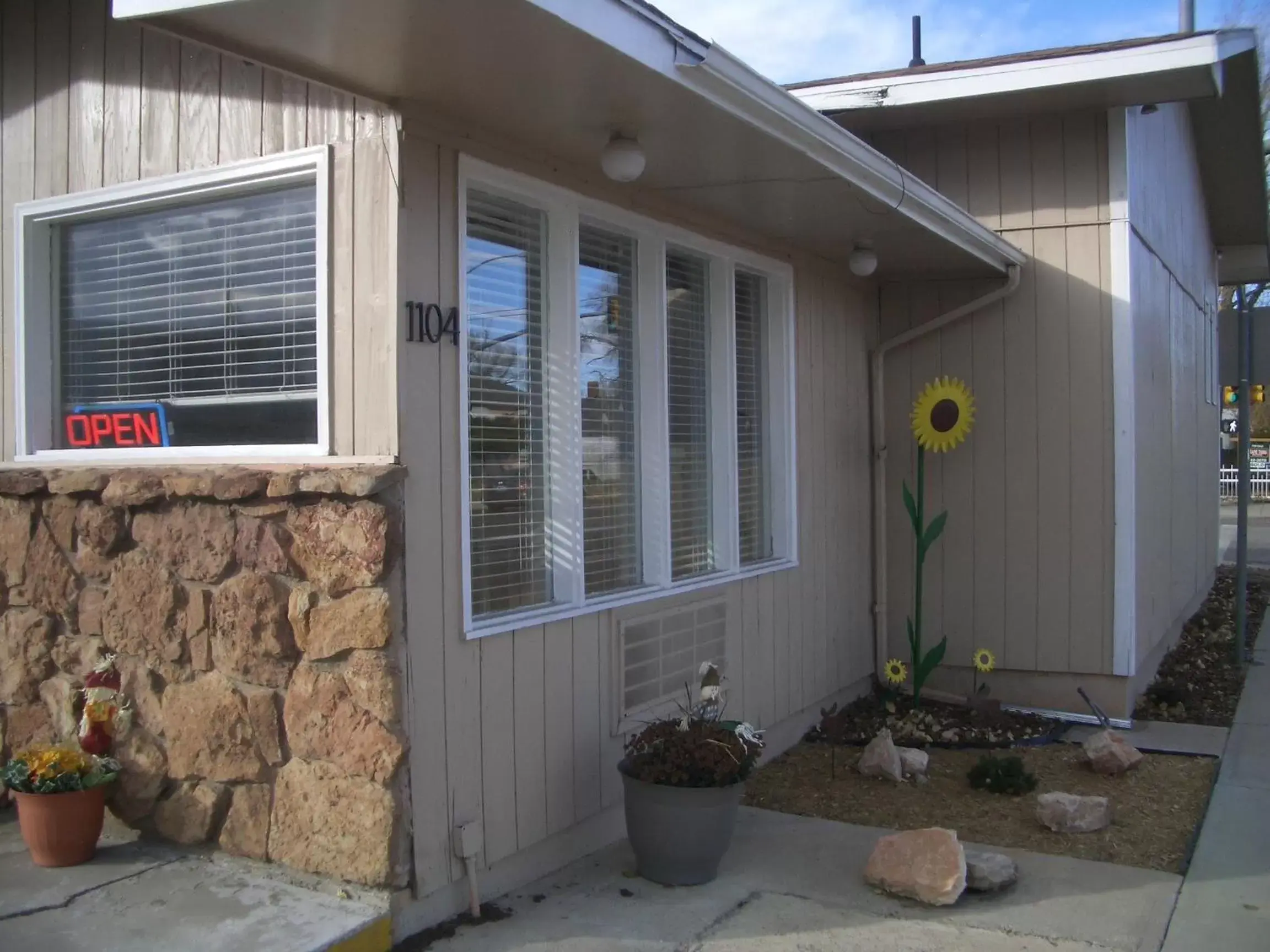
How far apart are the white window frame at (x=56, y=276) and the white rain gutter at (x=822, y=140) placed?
1.23m

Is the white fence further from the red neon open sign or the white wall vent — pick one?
the red neon open sign

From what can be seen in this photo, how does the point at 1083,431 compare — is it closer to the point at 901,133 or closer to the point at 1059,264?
the point at 1059,264

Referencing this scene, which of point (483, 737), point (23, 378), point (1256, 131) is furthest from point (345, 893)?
point (1256, 131)

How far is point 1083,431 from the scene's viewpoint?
6488 millimetres

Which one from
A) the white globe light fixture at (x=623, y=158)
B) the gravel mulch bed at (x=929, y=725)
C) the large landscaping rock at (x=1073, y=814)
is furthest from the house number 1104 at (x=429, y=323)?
the gravel mulch bed at (x=929, y=725)

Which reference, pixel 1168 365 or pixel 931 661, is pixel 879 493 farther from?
pixel 1168 365

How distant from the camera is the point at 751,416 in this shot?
5770 millimetres

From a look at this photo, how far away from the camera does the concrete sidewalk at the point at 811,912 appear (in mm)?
3518

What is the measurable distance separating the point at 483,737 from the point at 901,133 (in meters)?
4.93

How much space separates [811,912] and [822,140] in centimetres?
269

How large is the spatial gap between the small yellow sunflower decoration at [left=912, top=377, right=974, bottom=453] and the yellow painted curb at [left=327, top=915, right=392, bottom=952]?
4069 mm

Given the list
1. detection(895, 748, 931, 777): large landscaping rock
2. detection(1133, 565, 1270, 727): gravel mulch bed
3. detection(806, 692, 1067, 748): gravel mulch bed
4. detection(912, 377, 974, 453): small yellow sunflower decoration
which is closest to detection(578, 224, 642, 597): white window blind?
detection(895, 748, 931, 777): large landscaping rock

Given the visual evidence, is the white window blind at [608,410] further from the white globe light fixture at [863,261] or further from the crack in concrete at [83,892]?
the crack in concrete at [83,892]

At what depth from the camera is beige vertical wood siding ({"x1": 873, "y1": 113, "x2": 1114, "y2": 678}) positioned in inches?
255
